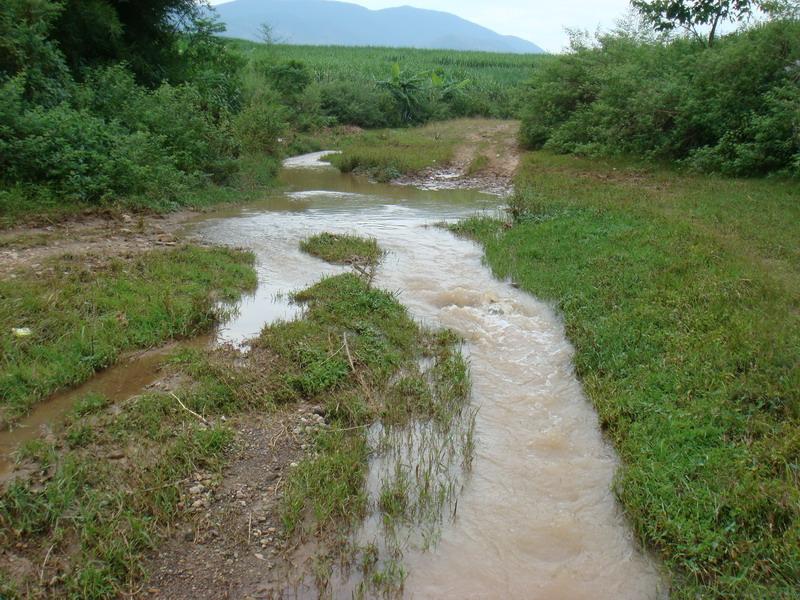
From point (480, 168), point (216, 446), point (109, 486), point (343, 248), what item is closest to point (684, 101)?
point (480, 168)

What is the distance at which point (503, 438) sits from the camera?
17.1 feet

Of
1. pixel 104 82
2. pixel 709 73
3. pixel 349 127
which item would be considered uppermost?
pixel 709 73

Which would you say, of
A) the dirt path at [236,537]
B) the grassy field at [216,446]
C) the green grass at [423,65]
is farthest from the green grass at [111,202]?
the green grass at [423,65]

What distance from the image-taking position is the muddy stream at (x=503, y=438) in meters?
3.75

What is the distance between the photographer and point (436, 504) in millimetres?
4324

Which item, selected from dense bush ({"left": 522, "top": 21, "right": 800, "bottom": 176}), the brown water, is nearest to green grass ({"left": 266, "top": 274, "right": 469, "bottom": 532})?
the brown water

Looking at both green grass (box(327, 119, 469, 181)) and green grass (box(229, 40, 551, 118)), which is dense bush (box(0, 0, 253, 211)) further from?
green grass (box(229, 40, 551, 118))

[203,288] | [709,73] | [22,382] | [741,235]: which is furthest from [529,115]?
[22,382]

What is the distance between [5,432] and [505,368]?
178 inches

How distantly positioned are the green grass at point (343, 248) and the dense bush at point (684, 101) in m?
8.03

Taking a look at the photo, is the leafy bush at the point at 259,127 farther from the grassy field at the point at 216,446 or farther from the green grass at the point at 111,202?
the grassy field at the point at 216,446

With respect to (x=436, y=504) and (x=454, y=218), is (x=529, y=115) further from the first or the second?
(x=436, y=504)

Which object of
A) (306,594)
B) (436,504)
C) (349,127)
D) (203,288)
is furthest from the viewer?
(349,127)

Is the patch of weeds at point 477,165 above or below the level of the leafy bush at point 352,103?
below
